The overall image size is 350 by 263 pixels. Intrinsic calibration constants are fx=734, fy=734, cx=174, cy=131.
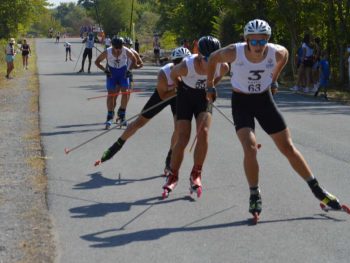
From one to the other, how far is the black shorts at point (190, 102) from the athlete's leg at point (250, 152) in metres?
1.28

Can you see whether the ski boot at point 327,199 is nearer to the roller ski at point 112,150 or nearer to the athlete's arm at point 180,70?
the athlete's arm at point 180,70

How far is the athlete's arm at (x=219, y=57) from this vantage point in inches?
282

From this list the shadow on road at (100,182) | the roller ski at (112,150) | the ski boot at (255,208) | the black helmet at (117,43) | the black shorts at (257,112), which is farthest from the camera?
the black helmet at (117,43)

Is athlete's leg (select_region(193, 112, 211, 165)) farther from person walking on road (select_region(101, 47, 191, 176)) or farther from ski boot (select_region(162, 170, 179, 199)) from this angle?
person walking on road (select_region(101, 47, 191, 176))

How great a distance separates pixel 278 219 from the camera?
23.5 ft

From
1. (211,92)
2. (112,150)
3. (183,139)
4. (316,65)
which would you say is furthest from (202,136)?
(316,65)

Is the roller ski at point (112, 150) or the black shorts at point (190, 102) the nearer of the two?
the black shorts at point (190, 102)

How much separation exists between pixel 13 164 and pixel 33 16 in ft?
148

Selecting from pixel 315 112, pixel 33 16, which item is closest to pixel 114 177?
pixel 315 112

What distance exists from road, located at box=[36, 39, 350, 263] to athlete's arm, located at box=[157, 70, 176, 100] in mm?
1069

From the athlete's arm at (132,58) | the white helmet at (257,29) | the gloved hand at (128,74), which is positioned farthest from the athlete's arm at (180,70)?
the gloved hand at (128,74)

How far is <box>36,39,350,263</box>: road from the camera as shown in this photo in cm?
615

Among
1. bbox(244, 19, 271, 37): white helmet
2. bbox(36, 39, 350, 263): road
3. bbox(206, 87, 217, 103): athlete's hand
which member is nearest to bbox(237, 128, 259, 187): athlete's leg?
bbox(36, 39, 350, 263): road

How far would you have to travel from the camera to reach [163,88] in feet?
31.2
